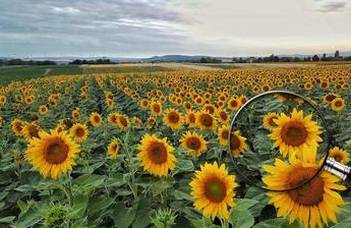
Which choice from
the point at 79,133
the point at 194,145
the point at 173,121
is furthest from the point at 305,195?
the point at 173,121

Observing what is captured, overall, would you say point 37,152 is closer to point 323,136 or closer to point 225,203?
point 225,203

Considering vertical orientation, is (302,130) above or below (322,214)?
above

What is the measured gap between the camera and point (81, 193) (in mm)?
3801

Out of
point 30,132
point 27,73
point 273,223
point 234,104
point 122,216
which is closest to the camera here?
point 273,223

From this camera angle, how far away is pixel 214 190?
2744 millimetres

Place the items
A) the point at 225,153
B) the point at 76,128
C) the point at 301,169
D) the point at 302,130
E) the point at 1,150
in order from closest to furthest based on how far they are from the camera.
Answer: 1. the point at 301,169
2. the point at 302,130
3. the point at 225,153
4. the point at 76,128
5. the point at 1,150

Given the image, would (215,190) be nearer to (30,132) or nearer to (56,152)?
(56,152)

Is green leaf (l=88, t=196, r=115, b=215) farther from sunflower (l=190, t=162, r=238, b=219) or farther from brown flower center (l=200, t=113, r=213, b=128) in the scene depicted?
brown flower center (l=200, t=113, r=213, b=128)

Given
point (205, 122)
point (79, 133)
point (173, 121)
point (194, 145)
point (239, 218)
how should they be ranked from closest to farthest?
1. point (239, 218)
2. point (194, 145)
3. point (79, 133)
4. point (205, 122)
5. point (173, 121)

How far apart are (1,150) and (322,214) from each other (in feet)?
16.9

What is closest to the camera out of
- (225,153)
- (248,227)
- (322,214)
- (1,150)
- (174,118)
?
(322,214)

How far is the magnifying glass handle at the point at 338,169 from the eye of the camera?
1662 millimetres

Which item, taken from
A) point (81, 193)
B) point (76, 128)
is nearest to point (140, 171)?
point (81, 193)

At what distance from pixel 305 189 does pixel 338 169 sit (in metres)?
0.43
